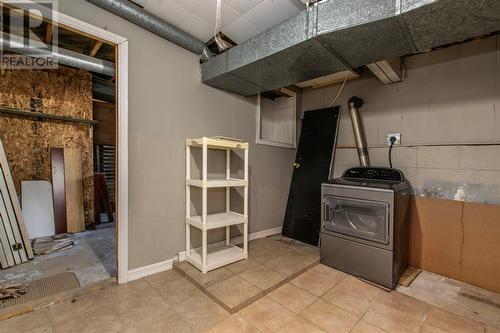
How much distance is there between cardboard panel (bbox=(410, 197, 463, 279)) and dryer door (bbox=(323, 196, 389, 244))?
66cm

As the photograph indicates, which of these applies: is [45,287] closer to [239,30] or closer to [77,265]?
[77,265]

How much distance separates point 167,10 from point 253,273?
2532 mm

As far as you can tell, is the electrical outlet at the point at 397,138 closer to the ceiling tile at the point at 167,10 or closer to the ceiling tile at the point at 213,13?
the ceiling tile at the point at 213,13

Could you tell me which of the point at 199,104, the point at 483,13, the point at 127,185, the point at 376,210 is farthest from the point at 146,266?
the point at 483,13

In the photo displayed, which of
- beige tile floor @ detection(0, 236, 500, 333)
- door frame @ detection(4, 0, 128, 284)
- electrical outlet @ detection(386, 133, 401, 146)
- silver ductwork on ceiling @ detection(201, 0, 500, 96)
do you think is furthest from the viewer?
electrical outlet @ detection(386, 133, 401, 146)

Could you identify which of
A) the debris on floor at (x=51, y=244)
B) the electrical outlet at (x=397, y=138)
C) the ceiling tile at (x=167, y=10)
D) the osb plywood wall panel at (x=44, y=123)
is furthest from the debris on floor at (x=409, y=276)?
the osb plywood wall panel at (x=44, y=123)

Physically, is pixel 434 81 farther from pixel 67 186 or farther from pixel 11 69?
pixel 11 69

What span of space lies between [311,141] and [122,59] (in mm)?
2531

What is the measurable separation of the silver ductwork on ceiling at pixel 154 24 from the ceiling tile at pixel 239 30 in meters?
0.34

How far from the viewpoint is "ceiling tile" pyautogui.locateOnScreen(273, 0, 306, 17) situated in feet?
5.96

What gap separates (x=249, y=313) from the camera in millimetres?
1657

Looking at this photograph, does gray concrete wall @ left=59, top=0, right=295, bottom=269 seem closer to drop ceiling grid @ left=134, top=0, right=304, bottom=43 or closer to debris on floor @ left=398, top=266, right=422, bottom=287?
drop ceiling grid @ left=134, top=0, right=304, bottom=43

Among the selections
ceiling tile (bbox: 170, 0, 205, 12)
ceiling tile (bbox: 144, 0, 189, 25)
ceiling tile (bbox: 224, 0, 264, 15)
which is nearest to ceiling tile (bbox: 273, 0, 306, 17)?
ceiling tile (bbox: 224, 0, 264, 15)

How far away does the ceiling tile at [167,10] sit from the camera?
1862 millimetres
